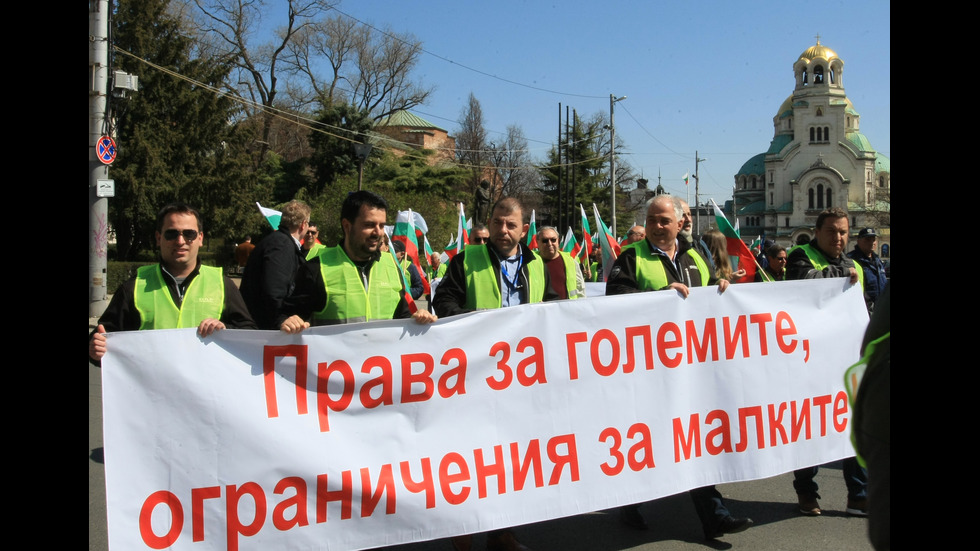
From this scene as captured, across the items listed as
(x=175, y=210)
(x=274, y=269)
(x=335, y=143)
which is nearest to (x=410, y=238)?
(x=274, y=269)

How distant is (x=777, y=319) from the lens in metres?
4.67

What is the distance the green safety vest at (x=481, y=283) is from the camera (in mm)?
4469

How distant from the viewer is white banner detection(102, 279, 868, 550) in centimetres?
332

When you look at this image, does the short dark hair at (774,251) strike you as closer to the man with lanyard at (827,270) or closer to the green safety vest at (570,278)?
the green safety vest at (570,278)

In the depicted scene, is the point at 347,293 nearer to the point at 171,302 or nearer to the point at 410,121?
the point at 171,302

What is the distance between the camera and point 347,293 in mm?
4039

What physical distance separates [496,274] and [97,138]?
1186cm

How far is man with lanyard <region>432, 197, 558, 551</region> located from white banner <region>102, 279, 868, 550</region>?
1.49ft

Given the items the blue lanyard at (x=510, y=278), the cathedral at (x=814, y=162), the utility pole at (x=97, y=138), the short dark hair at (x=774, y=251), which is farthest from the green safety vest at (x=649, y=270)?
the cathedral at (x=814, y=162)

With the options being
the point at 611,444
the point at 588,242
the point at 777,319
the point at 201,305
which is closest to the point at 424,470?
the point at 611,444

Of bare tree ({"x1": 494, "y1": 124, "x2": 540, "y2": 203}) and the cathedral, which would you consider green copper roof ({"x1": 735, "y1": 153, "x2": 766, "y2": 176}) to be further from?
bare tree ({"x1": 494, "y1": 124, "x2": 540, "y2": 203})

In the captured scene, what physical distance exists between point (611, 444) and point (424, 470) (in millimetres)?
992

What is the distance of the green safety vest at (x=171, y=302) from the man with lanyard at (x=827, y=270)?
135 inches

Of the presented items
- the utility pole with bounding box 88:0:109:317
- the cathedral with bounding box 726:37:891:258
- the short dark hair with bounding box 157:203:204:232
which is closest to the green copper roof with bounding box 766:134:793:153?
the cathedral with bounding box 726:37:891:258
